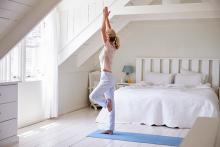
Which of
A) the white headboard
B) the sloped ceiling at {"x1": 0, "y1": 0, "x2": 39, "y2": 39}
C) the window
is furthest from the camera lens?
the white headboard

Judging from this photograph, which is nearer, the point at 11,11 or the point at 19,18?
the point at 11,11

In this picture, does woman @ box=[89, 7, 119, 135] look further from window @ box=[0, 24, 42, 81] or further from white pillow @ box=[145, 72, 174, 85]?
white pillow @ box=[145, 72, 174, 85]

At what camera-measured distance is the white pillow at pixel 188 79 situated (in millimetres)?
6718

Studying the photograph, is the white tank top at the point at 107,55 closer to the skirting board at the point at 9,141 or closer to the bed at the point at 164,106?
the bed at the point at 164,106

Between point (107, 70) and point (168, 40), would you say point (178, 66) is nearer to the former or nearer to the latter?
point (168, 40)

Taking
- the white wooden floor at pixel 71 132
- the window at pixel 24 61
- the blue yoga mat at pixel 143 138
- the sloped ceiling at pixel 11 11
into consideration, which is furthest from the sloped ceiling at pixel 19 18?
the blue yoga mat at pixel 143 138

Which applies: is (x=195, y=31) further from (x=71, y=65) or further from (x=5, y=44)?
(x=5, y=44)

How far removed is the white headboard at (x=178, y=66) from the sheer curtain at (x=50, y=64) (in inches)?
93.5

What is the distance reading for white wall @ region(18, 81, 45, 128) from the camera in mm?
5297

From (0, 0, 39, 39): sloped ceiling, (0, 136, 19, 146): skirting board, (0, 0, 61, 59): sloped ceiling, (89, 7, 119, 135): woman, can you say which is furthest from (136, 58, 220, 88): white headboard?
(0, 0, 39, 39): sloped ceiling

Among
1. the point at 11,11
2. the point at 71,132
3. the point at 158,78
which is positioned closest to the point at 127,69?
the point at 158,78

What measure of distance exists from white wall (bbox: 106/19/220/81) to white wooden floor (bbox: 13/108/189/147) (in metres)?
2.16

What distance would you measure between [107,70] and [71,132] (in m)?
1.16

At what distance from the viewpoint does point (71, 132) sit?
4941 millimetres
